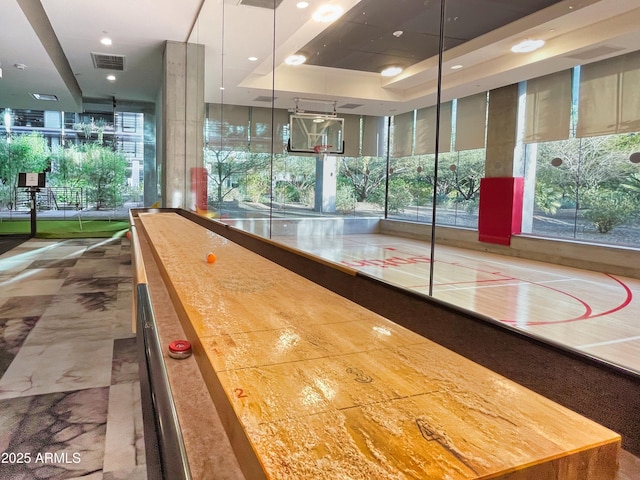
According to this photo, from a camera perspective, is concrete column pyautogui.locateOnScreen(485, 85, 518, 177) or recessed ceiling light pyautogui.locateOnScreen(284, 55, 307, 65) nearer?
concrete column pyautogui.locateOnScreen(485, 85, 518, 177)

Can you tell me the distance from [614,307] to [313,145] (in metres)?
9.43

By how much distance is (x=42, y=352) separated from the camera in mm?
3652

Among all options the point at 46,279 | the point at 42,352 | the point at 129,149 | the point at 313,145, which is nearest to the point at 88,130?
the point at 129,149

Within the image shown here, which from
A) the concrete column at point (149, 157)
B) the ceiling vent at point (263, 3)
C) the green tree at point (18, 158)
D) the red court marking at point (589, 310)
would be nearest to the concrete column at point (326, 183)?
the concrete column at point (149, 157)

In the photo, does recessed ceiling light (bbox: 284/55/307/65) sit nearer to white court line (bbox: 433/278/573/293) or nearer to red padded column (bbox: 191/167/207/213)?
red padded column (bbox: 191/167/207/213)

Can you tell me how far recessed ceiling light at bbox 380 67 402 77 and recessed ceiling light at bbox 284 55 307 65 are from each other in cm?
184

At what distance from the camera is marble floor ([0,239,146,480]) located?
7.36 feet

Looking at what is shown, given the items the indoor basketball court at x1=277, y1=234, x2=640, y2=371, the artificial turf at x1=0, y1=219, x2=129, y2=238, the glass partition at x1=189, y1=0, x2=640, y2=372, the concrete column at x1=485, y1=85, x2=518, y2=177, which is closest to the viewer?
the indoor basketball court at x1=277, y1=234, x2=640, y2=371

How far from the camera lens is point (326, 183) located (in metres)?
15.2

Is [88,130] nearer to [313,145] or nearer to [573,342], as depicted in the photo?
[313,145]

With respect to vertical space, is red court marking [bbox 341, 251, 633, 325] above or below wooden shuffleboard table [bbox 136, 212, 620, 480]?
below

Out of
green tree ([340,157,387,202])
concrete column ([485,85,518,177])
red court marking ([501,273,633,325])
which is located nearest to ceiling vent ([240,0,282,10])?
concrete column ([485,85,518,177])

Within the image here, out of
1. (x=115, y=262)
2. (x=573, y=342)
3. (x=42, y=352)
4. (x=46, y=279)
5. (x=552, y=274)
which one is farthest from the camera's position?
(x=115, y=262)

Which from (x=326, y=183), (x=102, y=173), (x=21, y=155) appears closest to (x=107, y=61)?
(x=102, y=173)
